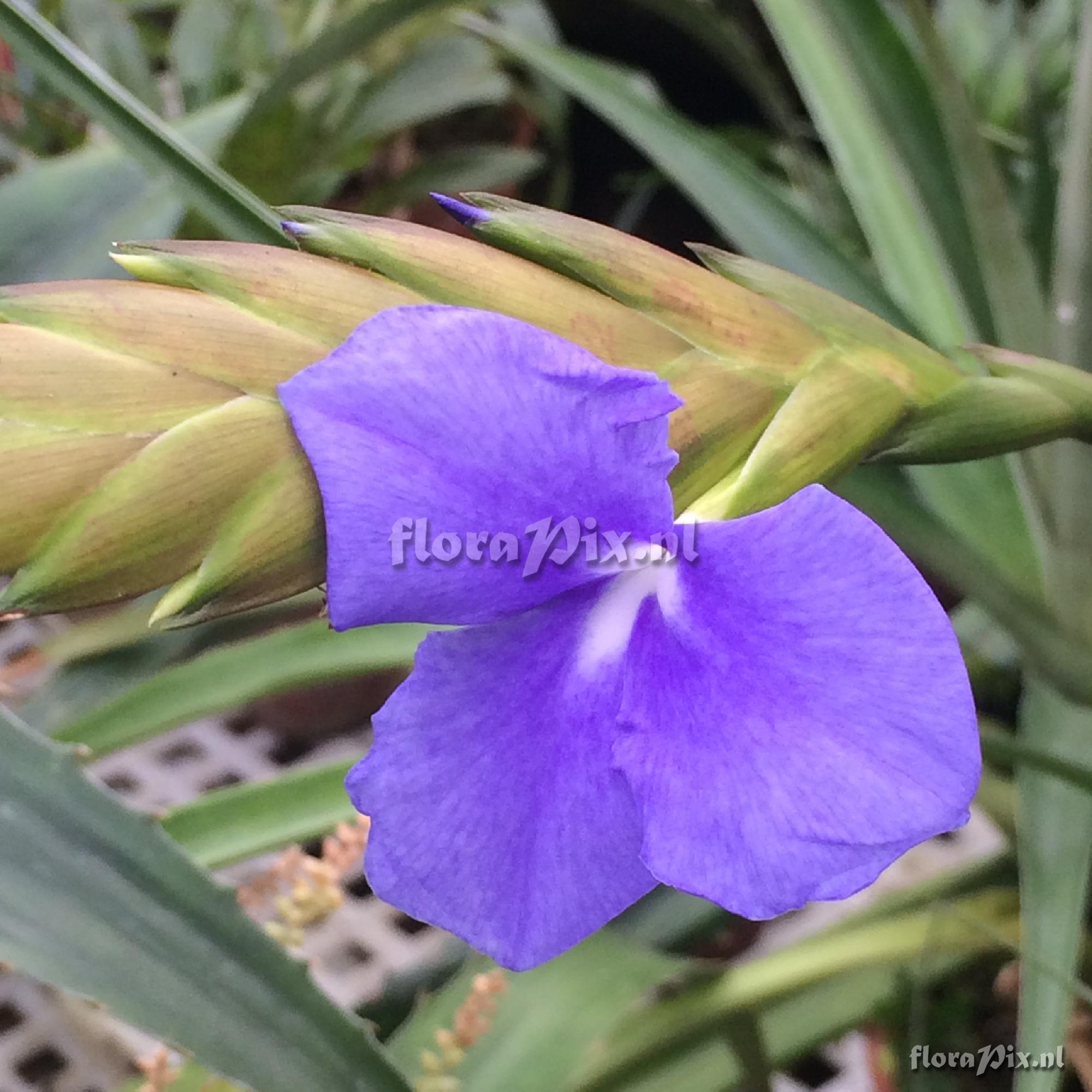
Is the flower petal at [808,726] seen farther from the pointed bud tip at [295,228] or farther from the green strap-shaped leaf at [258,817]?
the green strap-shaped leaf at [258,817]

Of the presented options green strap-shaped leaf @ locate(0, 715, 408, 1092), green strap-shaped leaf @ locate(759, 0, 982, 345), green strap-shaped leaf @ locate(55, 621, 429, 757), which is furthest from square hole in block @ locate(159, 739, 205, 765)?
green strap-shaped leaf @ locate(759, 0, 982, 345)

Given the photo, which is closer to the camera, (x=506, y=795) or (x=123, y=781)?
(x=506, y=795)

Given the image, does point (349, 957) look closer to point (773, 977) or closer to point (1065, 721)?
point (773, 977)

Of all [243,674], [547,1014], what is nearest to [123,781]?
[243,674]

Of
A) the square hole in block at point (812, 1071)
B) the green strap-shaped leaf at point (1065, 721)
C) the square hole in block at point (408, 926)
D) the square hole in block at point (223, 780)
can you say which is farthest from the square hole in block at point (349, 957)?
the green strap-shaped leaf at point (1065, 721)

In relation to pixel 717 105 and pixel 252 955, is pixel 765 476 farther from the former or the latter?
pixel 717 105

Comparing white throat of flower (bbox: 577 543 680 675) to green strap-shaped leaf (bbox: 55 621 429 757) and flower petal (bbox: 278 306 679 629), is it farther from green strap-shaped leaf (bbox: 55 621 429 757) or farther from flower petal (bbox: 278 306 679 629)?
green strap-shaped leaf (bbox: 55 621 429 757)

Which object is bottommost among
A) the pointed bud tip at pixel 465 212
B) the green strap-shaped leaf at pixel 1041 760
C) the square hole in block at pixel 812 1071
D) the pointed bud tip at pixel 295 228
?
the square hole in block at pixel 812 1071
